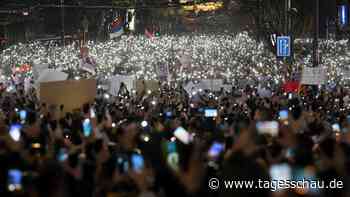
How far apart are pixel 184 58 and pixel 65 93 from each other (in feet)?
46.2

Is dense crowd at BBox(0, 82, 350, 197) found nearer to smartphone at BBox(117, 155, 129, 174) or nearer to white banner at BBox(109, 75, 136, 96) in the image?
smartphone at BBox(117, 155, 129, 174)

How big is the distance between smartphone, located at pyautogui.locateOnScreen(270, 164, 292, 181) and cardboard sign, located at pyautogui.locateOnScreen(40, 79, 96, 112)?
39.1ft

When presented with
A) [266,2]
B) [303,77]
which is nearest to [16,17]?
[266,2]

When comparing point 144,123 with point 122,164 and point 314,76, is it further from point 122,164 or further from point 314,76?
point 314,76

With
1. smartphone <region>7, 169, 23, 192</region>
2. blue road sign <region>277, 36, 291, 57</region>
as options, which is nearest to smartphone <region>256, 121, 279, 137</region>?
smartphone <region>7, 169, 23, 192</region>

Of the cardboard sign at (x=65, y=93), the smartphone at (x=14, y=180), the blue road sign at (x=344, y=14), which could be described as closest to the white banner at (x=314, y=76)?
the cardboard sign at (x=65, y=93)

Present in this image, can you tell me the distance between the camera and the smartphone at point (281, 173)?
7258 millimetres

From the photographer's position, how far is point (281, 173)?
730cm

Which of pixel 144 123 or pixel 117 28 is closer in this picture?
pixel 144 123

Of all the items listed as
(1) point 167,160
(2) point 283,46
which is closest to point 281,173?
(1) point 167,160

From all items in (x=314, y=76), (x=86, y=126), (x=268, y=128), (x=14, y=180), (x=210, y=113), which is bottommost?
(x=210, y=113)

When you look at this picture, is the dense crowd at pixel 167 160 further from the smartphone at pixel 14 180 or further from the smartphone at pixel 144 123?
the smartphone at pixel 144 123

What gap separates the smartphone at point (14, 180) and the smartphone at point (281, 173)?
237cm

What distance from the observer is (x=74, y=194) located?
24.9 ft
